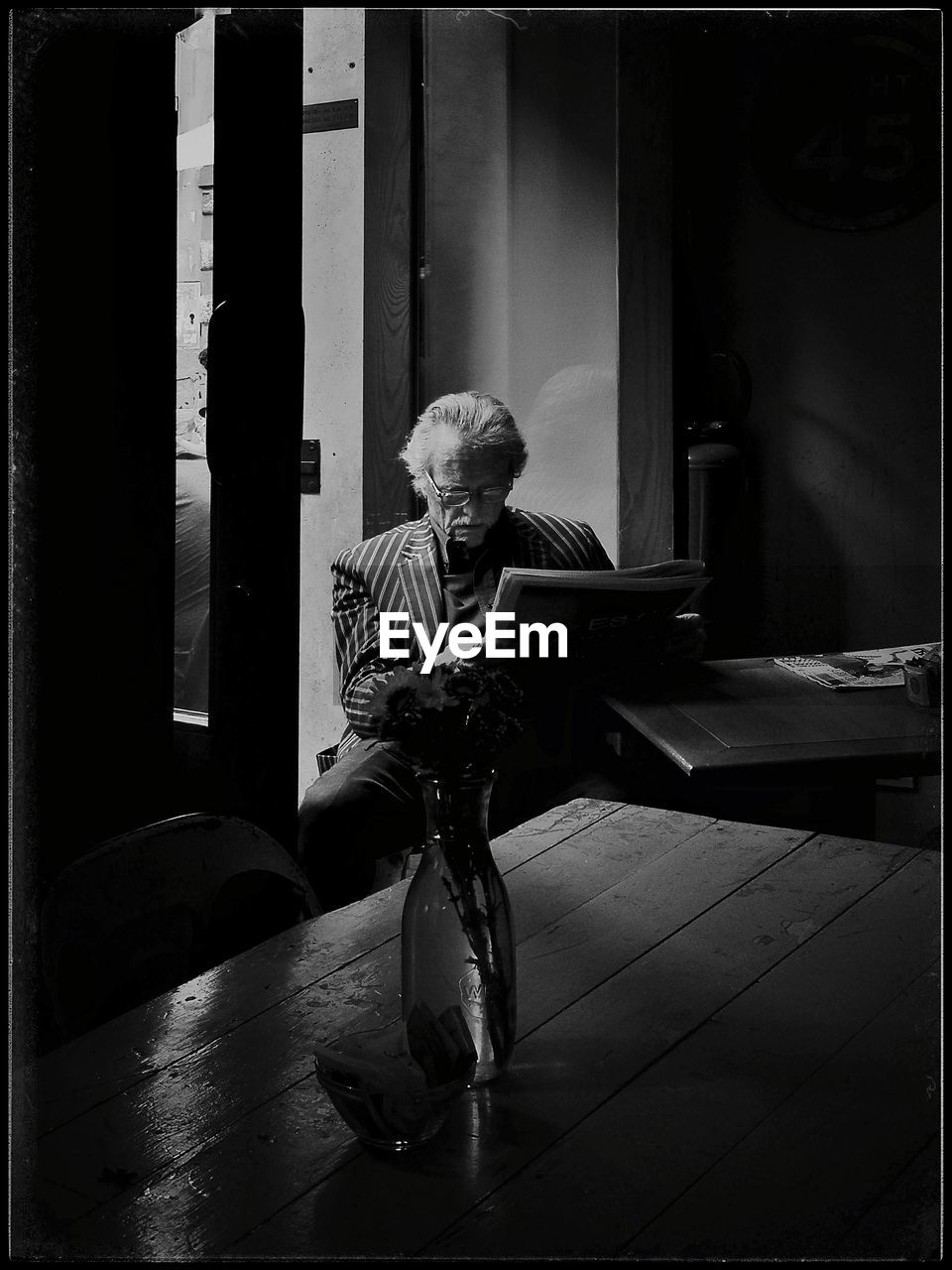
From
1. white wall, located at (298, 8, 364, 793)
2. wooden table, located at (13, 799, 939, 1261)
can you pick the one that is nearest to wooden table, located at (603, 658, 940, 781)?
wooden table, located at (13, 799, 939, 1261)

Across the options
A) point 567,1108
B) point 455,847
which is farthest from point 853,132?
point 567,1108

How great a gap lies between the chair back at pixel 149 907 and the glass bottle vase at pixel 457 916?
0.43m

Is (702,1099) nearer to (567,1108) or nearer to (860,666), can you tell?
(567,1108)

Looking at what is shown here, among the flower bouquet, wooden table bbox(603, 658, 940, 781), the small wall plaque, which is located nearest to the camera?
the flower bouquet

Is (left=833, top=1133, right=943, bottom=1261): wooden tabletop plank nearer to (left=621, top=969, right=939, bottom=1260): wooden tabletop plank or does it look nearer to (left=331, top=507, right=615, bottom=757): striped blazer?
(left=621, top=969, right=939, bottom=1260): wooden tabletop plank

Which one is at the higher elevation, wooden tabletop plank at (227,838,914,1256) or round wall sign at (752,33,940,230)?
round wall sign at (752,33,940,230)

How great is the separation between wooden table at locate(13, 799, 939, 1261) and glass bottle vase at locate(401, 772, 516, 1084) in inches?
3.3

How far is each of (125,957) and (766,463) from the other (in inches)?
83.5

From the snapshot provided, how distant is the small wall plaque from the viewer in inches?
96.0

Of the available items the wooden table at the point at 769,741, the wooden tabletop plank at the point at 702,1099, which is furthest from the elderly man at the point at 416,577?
the wooden tabletop plank at the point at 702,1099

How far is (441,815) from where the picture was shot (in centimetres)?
99

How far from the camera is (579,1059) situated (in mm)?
1055

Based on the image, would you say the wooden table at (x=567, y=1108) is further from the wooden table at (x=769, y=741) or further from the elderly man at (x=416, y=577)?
the elderly man at (x=416, y=577)

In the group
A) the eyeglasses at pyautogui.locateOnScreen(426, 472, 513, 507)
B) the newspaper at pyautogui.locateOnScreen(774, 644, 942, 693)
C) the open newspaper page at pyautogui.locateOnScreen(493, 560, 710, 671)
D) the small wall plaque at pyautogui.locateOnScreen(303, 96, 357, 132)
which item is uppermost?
the small wall plaque at pyautogui.locateOnScreen(303, 96, 357, 132)
